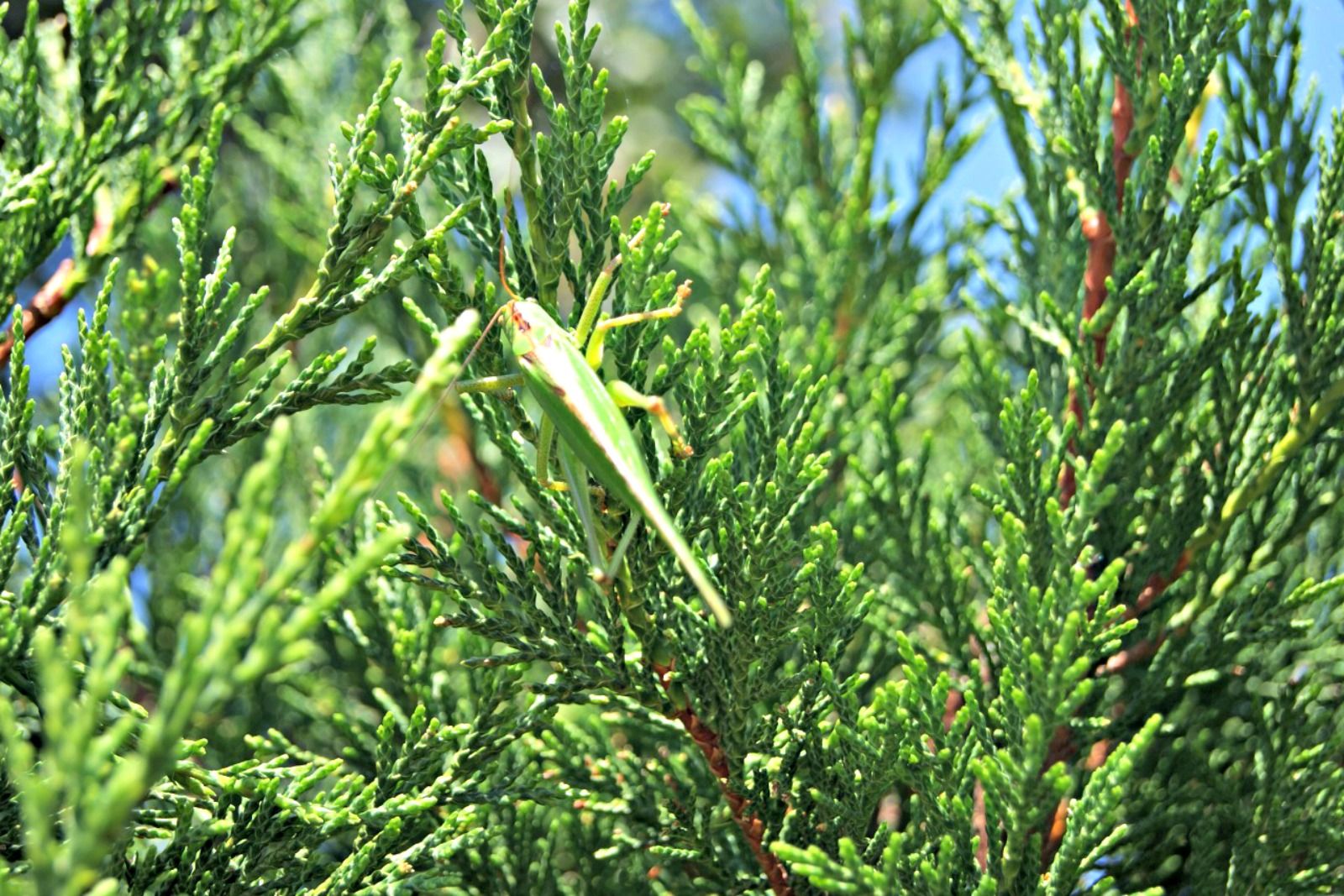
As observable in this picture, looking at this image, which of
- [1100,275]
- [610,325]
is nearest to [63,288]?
[610,325]

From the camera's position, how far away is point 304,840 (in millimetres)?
1462

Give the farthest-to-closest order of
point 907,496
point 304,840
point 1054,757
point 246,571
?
point 907,496 → point 1054,757 → point 304,840 → point 246,571

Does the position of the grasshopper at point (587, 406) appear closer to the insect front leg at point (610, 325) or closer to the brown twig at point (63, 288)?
the insect front leg at point (610, 325)

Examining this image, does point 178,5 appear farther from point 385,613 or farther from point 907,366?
point 907,366

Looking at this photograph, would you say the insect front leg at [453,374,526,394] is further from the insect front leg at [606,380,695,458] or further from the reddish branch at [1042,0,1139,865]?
the reddish branch at [1042,0,1139,865]

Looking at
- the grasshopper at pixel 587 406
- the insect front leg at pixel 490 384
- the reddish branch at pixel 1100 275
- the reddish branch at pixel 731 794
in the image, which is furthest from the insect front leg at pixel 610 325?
the reddish branch at pixel 1100 275

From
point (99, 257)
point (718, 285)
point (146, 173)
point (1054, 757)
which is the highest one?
point (718, 285)

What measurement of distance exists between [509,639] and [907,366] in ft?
5.94

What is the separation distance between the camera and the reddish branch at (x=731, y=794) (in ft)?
5.08

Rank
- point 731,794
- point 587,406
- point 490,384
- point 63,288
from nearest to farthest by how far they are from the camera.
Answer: point 587,406
point 490,384
point 731,794
point 63,288

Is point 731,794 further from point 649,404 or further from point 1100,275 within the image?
point 1100,275

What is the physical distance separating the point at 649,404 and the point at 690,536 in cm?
27

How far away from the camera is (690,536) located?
1.56 meters

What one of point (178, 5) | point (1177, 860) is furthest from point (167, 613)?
point (1177, 860)
